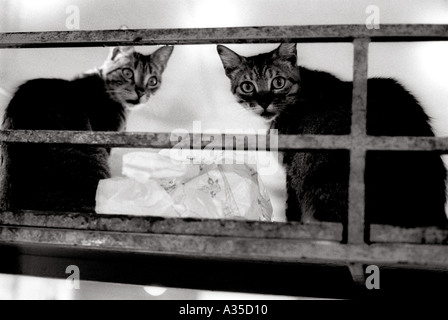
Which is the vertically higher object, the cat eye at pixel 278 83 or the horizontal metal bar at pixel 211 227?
the cat eye at pixel 278 83

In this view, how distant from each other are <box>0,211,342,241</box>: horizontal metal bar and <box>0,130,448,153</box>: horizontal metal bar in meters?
0.19

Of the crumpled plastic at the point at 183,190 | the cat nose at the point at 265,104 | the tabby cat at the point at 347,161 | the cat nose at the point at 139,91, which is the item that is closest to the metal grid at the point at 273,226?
the crumpled plastic at the point at 183,190

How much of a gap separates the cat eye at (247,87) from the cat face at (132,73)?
0.48 m

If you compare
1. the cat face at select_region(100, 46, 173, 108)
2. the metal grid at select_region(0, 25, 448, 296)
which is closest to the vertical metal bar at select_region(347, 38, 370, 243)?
the metal grid at select_region(0, 25, 448, 296)

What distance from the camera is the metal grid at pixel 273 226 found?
988 mm

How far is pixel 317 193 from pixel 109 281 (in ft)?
3.34

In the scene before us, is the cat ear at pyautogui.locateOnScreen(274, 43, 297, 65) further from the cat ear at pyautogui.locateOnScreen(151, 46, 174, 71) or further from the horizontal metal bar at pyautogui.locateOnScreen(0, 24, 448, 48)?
the horizontal metal bar at pyautogui.locateOnScreen(0, 24, 448, 48)

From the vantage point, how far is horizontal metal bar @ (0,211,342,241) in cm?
101

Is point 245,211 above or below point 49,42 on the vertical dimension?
below

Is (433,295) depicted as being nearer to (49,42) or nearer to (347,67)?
(347,67)

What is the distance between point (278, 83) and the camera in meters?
2.08

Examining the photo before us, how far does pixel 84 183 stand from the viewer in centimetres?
172

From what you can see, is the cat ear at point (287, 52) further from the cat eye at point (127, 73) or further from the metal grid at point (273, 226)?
the metal grid at point (273, 226)
